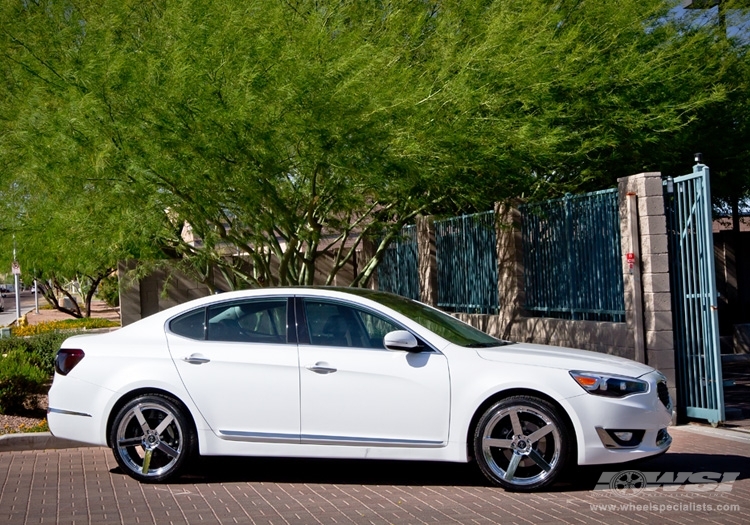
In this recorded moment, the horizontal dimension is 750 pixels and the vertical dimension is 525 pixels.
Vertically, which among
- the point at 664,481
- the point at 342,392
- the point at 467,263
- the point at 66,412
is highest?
the point at 467,263

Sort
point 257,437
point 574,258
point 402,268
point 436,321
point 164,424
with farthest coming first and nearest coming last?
1. point 402,268
2. point 574,258
3. point 436,321
4. point 164,424
5. point 257,437

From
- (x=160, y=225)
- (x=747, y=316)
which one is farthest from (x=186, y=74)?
(x=747, y=316)

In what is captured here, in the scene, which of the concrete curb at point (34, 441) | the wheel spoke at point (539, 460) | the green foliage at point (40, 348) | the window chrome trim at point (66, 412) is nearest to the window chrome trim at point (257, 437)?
the window chrome trim at point (66, 412)

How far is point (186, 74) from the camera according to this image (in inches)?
408

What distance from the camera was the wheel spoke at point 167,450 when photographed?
766 centimetres

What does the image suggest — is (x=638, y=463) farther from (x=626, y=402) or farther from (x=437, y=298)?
(x=437, y=298)

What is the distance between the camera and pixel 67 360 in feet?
26.3

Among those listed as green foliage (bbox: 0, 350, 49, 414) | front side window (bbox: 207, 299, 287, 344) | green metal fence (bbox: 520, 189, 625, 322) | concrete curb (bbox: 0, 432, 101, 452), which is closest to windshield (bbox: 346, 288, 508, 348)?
front side window (bbox: 207, 299, 287, 344)

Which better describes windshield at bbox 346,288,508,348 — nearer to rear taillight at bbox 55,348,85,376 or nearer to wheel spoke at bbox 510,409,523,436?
wheel spoke at bbox 510,409,523,436

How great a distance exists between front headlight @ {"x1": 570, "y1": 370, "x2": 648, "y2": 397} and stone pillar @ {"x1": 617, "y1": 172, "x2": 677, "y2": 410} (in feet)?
11.1

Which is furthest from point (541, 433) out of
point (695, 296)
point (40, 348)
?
point (40, 348)

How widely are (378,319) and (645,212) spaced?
13.3 ft

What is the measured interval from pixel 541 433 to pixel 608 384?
2.06ft

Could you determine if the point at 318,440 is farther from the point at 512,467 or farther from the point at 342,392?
the point at 512,467
